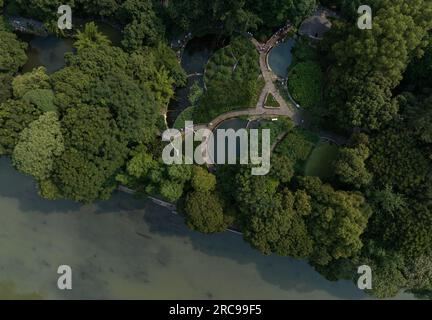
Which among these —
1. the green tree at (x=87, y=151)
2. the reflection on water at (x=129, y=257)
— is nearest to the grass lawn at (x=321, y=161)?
the reflection on water at (x=129, y=257)

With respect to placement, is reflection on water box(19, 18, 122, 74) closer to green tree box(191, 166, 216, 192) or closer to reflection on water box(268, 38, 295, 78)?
reflection on water box(268, 38, 295, 78)

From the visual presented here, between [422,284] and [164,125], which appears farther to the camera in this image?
[164,125]

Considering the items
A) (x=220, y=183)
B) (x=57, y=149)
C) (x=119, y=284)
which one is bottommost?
(x=119, y=284)

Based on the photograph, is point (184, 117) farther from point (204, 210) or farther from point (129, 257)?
point (129, 257)

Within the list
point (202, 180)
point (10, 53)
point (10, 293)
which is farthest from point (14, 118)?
point (10, 293)

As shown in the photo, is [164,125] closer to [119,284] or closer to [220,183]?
[220,183]

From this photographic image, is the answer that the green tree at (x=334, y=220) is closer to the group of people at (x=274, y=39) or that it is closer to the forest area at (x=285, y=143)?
the forest area at (x=285, y=143)

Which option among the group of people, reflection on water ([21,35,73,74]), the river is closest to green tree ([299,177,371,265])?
the river

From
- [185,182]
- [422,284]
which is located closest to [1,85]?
A: [185,182]
